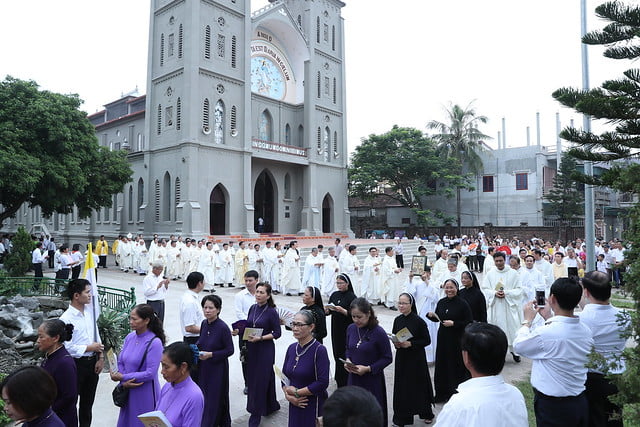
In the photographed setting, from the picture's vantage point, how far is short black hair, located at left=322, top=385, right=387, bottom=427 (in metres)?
2.10

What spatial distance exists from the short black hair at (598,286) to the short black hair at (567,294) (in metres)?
0.47

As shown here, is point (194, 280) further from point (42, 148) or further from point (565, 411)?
point (42, 148)

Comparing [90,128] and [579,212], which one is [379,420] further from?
[579,212]

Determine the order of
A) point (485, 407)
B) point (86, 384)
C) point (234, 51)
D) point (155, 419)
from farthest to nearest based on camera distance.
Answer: point (234, 51)
point (86, 384)
point (155, 419)
point (485, 407)

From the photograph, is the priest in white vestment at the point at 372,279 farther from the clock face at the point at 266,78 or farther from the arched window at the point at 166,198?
the clock face at the point at 266,78

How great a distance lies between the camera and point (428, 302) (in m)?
8.12

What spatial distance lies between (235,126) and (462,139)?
19743mm

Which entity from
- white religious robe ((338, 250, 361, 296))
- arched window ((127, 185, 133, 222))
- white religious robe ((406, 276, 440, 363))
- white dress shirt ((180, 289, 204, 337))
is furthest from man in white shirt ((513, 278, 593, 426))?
arched window ((127, 185, 133, 222))

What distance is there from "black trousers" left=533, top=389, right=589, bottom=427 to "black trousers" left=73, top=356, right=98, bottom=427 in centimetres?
434

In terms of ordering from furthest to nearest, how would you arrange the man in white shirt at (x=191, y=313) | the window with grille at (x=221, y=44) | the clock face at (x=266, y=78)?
the clock face at (x=266, y=78) < the window with grille at (x=221, y=44) < the man in white shirt at (x=191, y=313)

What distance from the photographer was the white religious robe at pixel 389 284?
43.7 feet

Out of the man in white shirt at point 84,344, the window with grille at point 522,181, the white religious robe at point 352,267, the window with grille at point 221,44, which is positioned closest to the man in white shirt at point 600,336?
the man in white shirt at point 84,344

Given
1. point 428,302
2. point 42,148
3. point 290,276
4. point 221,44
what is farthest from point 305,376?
point 221,44

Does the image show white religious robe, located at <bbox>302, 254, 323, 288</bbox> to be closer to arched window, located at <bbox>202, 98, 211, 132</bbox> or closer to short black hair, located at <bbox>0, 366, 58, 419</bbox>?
short black hair, located at <bbox>0, 366, 58, 419</bbox>
